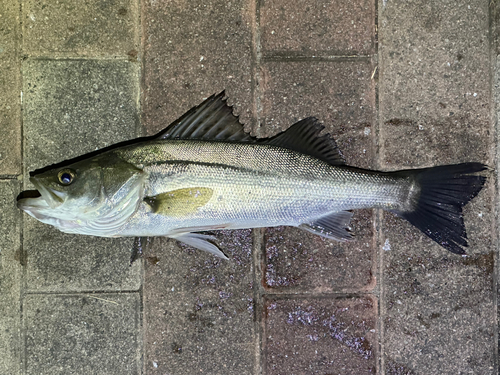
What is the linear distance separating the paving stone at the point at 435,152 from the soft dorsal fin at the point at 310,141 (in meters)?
0.60

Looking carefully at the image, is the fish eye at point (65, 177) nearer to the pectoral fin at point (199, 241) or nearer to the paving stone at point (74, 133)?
the paving stone at point (74, 133)

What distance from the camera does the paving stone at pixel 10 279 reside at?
118 inches

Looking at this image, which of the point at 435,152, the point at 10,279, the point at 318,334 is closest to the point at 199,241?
the point at 318,334

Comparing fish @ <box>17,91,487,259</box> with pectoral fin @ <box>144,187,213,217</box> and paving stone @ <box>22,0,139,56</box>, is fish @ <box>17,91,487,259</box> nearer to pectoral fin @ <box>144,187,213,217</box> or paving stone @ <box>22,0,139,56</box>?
pectoral fin @ <box>144,187,213,217</box>

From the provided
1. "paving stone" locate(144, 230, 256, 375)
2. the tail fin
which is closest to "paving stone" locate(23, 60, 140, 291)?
"paving stone" locate(144, 230, 256, 375)

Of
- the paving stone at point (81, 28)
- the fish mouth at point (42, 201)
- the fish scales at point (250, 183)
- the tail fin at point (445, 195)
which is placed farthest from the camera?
the paving stone at point (81, 28)

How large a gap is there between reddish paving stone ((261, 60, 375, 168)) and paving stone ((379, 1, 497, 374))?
0.15 metres

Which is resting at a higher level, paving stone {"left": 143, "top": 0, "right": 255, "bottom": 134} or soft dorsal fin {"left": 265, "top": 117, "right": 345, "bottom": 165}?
paving stone {"left": 143, "top": 0, "right": 255, "bottom": 134}

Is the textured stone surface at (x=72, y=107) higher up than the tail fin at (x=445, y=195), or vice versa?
the textured stone surface at (x=72, y=107)

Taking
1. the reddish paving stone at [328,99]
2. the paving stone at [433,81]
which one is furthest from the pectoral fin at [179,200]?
the paving stone at [433,81]

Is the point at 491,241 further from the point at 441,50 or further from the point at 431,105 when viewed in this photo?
the point at 441,50

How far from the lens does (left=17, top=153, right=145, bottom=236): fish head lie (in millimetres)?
2438

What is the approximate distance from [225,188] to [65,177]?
1.12 meters

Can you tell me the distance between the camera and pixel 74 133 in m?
2.99
